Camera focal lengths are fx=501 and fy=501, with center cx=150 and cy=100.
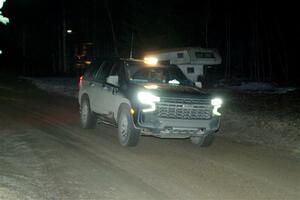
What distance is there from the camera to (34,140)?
11297 millimetres

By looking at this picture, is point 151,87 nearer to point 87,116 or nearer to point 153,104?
point 153,104

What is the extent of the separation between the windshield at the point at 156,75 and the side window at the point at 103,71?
3.44ft

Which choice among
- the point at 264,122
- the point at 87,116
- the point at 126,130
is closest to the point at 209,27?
the point at 264,122

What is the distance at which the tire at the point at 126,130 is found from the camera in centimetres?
1044

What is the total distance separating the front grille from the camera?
33.5 feet

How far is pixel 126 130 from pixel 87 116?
2741 mm

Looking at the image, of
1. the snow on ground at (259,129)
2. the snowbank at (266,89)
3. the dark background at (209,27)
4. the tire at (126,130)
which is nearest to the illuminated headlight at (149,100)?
the tire at (126,130)

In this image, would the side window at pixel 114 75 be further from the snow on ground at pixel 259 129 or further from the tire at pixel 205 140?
the snow on ground at pixel 259 129

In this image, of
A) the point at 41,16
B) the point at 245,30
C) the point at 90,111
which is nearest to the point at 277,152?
the point at 90,111

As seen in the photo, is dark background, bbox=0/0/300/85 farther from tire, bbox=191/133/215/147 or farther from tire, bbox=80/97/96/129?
tire, bbox=191/133/215/147

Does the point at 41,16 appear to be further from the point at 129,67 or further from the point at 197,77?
the point at 129,67

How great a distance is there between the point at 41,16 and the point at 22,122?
5216cm

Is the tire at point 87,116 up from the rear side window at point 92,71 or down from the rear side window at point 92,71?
down

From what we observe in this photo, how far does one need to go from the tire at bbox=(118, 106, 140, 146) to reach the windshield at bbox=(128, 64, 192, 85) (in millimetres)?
899
